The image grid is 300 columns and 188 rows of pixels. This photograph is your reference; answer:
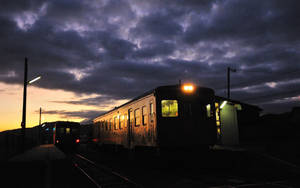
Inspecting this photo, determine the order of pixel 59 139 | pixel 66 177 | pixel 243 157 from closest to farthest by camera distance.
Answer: pixel 66 177
pixel 243 157
pixel 59 139

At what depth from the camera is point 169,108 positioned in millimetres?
10578

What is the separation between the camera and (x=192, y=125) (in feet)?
34.7

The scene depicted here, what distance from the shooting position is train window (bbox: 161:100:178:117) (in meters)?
10.4

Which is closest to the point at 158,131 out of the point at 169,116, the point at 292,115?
the point at 169,116

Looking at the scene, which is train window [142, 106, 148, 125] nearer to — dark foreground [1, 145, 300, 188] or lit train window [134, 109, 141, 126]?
lit train window [134, 109, 141, 126]

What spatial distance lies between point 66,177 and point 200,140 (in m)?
5.37

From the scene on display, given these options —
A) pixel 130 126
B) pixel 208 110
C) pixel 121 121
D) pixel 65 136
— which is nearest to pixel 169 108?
pixel 208 110

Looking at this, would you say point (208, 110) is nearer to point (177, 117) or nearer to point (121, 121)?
point (177, 117)

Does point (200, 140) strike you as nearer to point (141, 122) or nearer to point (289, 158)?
point (141, 122)

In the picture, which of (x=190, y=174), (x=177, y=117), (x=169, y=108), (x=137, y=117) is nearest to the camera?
(x=190, y=174)

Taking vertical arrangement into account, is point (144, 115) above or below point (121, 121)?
above

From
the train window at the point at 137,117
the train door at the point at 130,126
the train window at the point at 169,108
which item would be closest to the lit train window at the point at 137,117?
the train window at the point at 137,117

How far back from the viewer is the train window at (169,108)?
10430mm

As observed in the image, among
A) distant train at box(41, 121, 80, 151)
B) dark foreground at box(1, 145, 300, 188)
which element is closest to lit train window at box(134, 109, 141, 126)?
dark foreground at box(1, 145, 300, 188)
